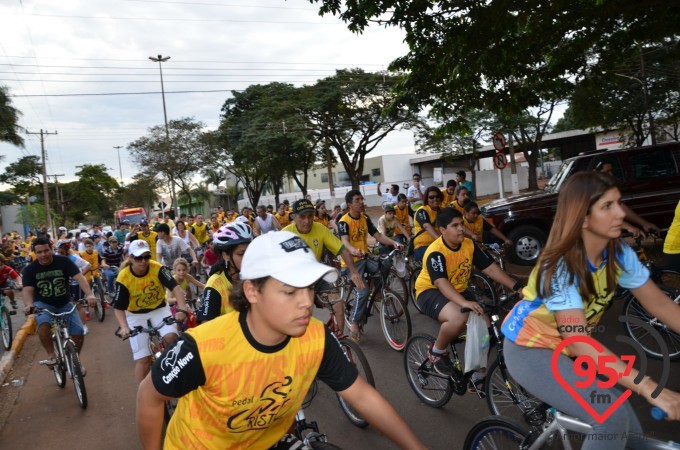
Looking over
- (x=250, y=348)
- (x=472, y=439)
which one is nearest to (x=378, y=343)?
(x=472, y=439)

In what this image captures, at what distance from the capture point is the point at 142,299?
19.4 ft

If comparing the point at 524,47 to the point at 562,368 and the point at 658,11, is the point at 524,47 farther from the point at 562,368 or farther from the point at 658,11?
the point at 562,368

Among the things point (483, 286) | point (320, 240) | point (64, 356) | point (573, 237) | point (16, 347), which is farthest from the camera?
point (16, 347)

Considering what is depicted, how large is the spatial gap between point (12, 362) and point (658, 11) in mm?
12726

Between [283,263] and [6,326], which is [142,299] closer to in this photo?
[283,263]

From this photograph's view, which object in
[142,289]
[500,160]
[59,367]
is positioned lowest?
[59,367]

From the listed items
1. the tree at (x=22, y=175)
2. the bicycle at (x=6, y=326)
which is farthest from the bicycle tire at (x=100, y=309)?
the tree at (x=22, y=175)

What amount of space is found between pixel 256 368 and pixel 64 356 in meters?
5.39

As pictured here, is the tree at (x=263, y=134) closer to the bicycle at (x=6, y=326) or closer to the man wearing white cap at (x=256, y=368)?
the bicycle at (x=6, y=326)

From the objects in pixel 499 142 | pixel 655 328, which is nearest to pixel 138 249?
pixel 655 328

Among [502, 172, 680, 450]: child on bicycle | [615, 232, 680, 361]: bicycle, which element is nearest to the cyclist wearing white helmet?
[502, 172, 680, 450]: child on bicycle

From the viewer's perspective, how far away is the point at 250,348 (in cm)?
215

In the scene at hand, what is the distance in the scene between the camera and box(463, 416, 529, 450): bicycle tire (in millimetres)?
2867

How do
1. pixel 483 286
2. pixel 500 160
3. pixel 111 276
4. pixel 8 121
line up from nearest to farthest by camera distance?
pixel 483 286 < pixel 500 160 < pixel 111 276 < pixel 8 121
